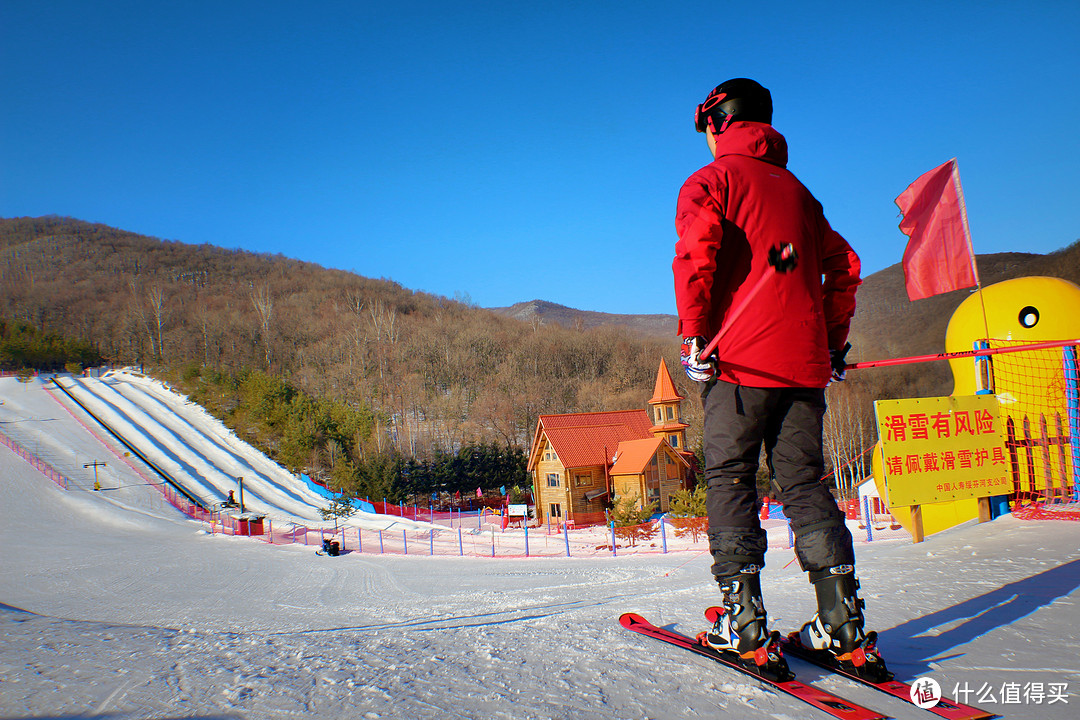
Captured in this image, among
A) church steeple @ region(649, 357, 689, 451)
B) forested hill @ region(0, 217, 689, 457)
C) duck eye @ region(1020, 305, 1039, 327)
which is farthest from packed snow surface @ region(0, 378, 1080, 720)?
forested hill @ region(0, 217, 689, 457)

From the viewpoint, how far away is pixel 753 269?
7.52 feet

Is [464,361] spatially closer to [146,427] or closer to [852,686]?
[146,427]

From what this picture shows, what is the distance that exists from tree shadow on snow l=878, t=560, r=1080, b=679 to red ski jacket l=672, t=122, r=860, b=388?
961 mm

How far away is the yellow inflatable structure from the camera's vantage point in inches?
306

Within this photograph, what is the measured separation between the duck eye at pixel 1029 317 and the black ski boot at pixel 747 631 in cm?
842

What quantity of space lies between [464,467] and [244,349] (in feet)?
165

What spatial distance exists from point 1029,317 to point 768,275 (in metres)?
8.25

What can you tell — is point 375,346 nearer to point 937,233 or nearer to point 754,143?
point 937,233

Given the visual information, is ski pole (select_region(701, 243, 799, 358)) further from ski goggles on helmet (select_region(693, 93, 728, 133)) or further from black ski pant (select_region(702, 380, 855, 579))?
ski goggles on helmet (select_region(693, 93, 728, 133))

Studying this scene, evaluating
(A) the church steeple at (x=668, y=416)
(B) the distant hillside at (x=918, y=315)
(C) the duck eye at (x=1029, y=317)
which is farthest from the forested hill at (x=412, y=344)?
(C) the duck eye at (x=1029, y=317)

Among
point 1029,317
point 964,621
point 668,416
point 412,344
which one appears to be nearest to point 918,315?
point 668,416

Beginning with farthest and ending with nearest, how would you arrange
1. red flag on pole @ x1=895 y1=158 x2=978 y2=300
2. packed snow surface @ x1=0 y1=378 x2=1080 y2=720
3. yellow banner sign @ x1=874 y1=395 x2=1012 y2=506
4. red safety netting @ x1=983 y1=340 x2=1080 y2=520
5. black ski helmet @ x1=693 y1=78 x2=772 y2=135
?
red safety netting @ x1=983 y1=340 x2=1080 y2=520
red flag on pole @ x1=895 y1=158 x2=978 y2=300
yellow banner sign @ x1=874 y1=395 x2=1012 y2=506
black ski helmet @ x1=693 y1=78 x2=772 y2=135
packed snow surface @ x1=0 y1=378 x2=1080 y2=720

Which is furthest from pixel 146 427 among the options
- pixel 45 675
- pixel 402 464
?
pixel 45 675

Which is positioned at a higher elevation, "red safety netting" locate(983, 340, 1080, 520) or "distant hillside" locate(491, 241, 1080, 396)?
"distant hillside" locate(491, 241, 1080, 396)
